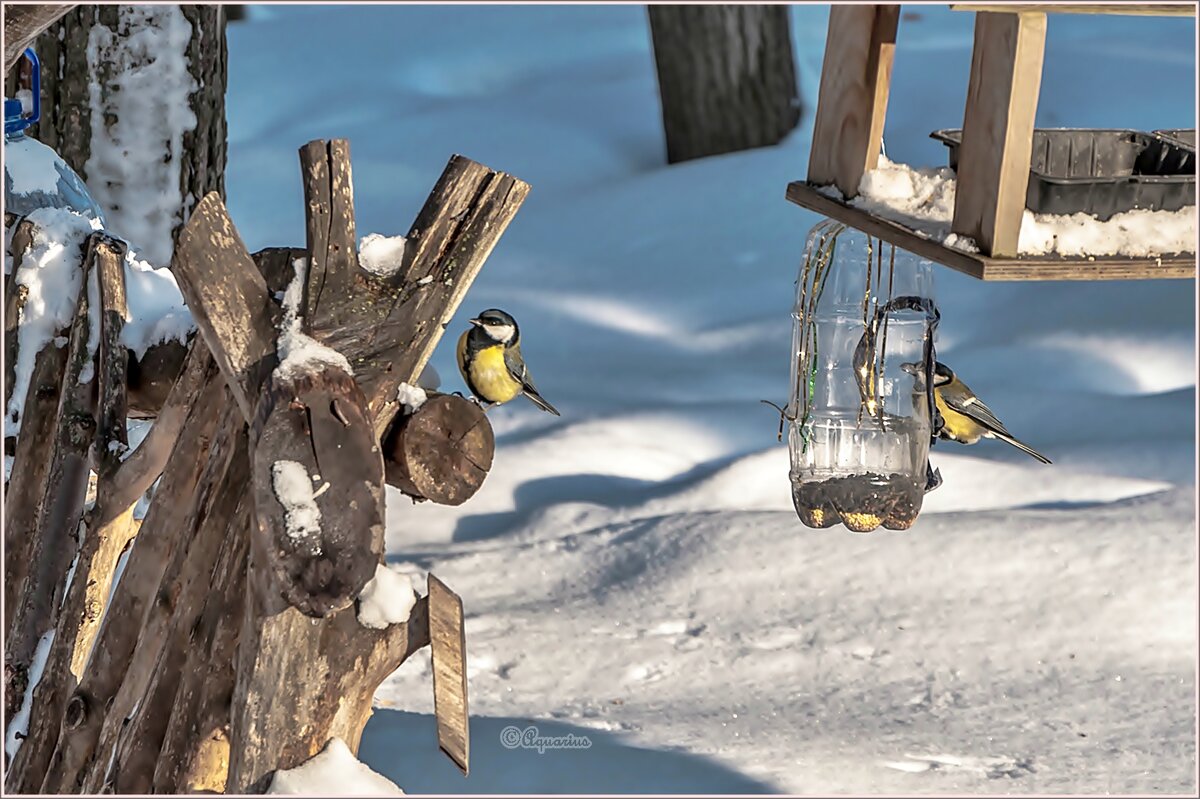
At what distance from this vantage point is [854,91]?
2.79m

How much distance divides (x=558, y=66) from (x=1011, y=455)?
8242 millimetres

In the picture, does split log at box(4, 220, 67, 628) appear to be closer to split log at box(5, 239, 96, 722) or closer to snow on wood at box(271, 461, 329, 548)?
split log at box(5, 239, 96, 722)

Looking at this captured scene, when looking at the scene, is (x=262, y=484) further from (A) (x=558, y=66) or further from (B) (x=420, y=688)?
(A) (x=558, y=66)

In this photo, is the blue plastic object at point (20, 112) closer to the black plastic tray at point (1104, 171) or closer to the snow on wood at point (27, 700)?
the snow on wood at point (27, 700)

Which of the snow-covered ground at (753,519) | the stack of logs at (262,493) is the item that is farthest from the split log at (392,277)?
the snow-covered ground at (753,519)

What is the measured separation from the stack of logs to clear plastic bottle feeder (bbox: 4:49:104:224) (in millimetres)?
539

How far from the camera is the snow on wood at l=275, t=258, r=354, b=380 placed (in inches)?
86.9

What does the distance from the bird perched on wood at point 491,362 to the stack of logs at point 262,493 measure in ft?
4.85

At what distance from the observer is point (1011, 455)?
7207 mm

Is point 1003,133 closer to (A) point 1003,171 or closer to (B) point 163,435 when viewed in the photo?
(A) point 1003,171

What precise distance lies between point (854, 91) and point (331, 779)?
1.61 metres

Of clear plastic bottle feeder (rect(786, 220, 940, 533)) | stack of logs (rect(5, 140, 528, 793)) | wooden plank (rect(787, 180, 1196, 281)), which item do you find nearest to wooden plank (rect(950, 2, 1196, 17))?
wooden plank (rect(787, 180, 1196, 281))

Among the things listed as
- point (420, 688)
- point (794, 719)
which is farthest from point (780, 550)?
point (420, 688)

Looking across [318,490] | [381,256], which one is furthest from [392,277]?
[318,490]
